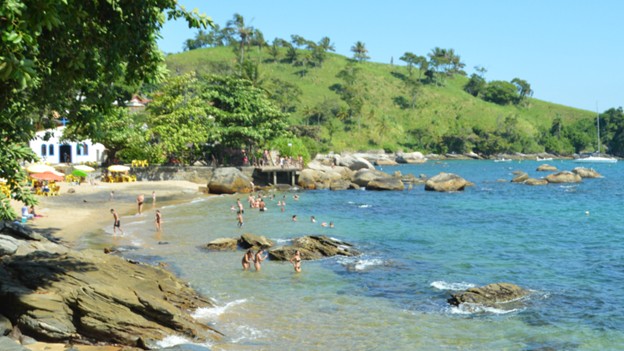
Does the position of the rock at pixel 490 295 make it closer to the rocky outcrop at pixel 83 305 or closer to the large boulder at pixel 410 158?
the rocky outcrop at pixel 83 305

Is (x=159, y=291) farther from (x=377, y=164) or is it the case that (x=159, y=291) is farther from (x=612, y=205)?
(x=377, y=164)

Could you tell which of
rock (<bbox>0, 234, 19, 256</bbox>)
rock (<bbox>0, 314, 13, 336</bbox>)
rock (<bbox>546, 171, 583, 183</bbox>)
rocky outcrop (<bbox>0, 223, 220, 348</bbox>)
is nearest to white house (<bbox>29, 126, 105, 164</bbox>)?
rock (<bbox>0, 234, 19, 256</bbox>)

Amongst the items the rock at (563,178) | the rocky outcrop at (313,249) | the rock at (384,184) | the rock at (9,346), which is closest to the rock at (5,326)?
the rock at (9,346)

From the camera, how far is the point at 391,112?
542ft

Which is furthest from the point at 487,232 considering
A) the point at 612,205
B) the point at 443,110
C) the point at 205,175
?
the point at 443,110

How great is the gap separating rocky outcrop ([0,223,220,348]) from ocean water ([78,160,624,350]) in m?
1.55

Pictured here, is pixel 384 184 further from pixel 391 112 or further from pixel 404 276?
pixel 391 112

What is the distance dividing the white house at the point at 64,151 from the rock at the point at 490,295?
5173 cm

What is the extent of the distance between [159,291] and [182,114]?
44.9 metres

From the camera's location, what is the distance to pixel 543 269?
87.9 feet

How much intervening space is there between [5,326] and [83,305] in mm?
1871

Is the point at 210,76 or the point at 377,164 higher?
the point at 210,76

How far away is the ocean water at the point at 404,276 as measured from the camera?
56.2 feet

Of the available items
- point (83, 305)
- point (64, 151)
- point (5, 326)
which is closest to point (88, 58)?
point (83, 305)
